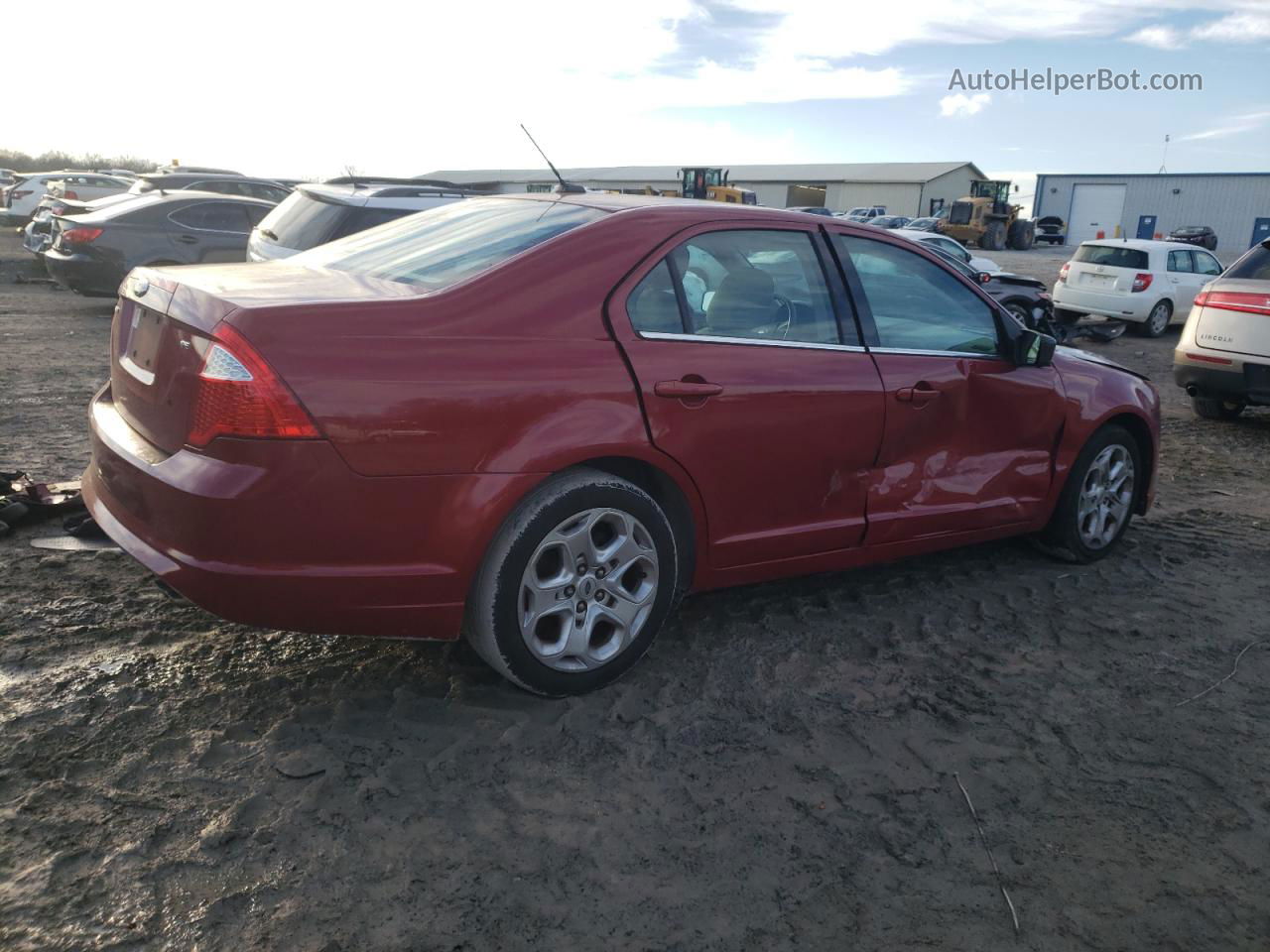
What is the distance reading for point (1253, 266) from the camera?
330 inches

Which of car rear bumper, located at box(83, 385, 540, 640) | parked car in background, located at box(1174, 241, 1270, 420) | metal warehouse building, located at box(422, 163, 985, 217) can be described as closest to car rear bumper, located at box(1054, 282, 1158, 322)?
parked car in background, located at box(1174, 241, 1270, 420)

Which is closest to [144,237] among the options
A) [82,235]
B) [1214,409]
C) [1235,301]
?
[82,235]

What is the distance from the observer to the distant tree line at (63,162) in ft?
206

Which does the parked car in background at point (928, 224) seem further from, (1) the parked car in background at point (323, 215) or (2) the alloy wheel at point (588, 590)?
(2) the alloy wheel at point (588, 590)

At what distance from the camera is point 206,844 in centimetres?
256

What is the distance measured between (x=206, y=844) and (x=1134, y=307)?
1660 centimetres

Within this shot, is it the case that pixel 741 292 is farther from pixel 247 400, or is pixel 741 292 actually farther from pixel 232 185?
pixel 232 185

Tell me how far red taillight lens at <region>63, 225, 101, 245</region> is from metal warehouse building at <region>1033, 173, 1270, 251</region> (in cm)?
5208

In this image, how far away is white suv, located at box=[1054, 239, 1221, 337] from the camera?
16156mm

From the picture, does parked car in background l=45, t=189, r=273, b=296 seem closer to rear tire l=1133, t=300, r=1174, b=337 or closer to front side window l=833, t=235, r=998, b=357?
front side window l=833, t=235, r=998, b=357

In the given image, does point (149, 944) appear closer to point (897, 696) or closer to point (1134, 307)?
point (897, 696)

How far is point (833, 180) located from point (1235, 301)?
7813 cm

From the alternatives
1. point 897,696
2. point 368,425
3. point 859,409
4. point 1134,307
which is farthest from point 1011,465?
point 1134,307

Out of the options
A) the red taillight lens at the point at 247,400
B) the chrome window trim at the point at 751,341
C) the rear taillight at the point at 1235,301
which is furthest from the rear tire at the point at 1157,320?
the red taillight lens at the point at 247,400
